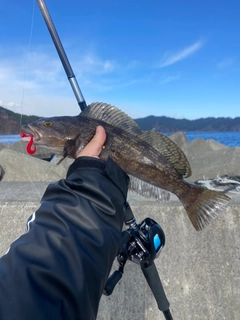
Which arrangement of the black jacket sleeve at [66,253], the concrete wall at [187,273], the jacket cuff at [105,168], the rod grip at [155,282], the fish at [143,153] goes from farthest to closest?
the concrete wall at [187,273], the fish at [143,153], the rod grip at [155,282], the jacket cuff at [105,168], the black jacket sleeve at [66,253]

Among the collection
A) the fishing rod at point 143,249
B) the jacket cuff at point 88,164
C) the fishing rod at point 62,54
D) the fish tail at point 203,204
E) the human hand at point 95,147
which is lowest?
the fishing rod at point 143,249

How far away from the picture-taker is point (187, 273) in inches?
128

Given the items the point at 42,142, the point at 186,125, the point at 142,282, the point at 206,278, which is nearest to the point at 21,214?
the point at 42,142

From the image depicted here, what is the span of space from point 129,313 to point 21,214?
A: 1515 mm

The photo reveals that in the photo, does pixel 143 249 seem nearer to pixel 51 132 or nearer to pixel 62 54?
pixel 51 132

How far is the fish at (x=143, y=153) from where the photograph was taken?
2.51m

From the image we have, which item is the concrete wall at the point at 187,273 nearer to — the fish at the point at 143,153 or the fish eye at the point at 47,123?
the fish at the point at 143,153

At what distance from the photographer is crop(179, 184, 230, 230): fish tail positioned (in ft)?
8.36

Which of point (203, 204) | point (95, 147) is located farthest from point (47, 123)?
point (203, 204)

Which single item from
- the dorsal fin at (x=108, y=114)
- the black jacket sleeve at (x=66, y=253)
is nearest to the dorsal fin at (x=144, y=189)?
the dorsal fin at (x=108, y=114)

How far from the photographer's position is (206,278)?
324cm

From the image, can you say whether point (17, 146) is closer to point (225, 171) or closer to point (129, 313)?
point (225, 171)

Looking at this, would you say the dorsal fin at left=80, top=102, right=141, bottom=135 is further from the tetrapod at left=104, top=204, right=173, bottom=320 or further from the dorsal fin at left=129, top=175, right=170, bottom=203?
the tetrapod at left=104, top=204, right=173, bottom=320

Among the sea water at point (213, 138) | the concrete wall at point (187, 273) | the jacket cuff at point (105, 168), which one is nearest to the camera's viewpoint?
the jacket cuff at point (105, 168)
